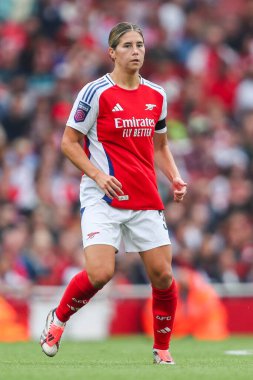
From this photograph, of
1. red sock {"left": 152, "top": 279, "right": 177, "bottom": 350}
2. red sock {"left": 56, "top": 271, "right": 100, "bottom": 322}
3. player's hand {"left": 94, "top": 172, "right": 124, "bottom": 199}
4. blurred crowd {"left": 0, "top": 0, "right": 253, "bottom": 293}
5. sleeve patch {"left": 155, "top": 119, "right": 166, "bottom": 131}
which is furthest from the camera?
blurred crowd {"left": 0, "top": 0, "right": 253, "bottom": 293}

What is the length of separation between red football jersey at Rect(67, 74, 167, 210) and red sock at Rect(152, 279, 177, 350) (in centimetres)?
58

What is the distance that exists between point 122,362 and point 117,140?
164 centimetres

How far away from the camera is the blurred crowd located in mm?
14820

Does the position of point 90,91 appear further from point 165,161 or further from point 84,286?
point 84,286

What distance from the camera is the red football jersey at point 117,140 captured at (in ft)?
26.9

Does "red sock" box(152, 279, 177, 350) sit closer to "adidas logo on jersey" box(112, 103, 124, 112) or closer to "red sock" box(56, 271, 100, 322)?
"red sock" box(56, 271, 100, 322)

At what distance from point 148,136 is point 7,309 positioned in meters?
5.90

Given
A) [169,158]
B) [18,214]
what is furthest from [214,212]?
[169,158]

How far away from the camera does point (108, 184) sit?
7.97 m

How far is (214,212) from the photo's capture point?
623 inches

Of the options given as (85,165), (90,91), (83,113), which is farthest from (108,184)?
(90,91)

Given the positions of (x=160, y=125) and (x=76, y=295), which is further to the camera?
(x=160, y=125)

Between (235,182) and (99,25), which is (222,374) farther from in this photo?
(99,25)

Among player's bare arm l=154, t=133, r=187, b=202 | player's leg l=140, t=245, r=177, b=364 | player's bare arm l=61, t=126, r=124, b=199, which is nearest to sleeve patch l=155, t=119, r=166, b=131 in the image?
player's bare arm l=154, t=133, r=187, b=202
